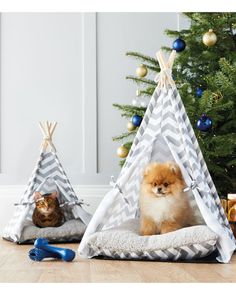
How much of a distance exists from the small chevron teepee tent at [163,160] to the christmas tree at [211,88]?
0.24m

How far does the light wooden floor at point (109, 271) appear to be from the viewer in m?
2.14

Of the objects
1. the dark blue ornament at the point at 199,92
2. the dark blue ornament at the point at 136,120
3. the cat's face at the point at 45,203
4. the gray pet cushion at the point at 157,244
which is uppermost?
the dark blue ornament at the point at 199,92

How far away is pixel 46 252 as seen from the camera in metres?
2.68

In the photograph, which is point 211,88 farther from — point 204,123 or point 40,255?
point 40,255

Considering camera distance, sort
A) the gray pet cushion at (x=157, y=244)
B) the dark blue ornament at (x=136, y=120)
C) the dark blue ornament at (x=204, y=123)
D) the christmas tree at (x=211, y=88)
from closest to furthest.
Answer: the gray pet cushion at (x=157, y=244)
the dark blue ornament at (x=204, y=123)
the christmas tree at (x=211, y=88)
the dark blue ornament at (x=136, y=120)

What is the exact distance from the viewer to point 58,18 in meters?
4.18

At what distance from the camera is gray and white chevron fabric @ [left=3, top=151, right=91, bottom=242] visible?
3.54 meters

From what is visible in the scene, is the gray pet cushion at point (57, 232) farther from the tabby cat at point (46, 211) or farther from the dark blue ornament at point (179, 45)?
the dark blue ornament at point (179, 45)

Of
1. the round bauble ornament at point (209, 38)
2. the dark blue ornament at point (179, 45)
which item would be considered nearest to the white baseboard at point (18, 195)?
the dark blue ornament at point (179, 45)

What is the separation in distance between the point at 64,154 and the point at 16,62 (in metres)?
0.73

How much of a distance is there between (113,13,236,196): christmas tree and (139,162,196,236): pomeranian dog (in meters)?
0.44

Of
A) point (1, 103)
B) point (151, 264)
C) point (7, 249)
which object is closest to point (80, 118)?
point (1, 103)

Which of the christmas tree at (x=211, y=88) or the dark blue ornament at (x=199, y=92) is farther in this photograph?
the dark blue ornament at (x=199, y=92)

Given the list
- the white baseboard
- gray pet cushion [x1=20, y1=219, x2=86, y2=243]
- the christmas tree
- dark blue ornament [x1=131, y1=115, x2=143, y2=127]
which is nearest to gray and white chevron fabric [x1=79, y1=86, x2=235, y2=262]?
the christmas tree
